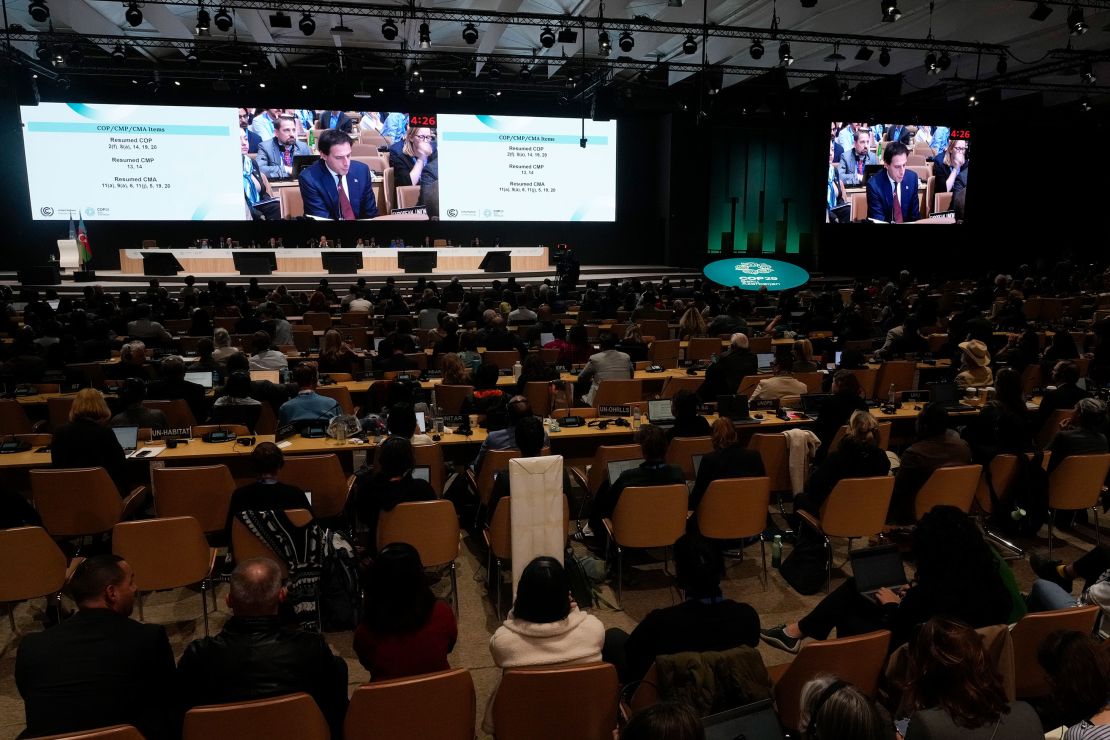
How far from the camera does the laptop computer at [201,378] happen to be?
289 inches

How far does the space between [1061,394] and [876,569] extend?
13.9ft

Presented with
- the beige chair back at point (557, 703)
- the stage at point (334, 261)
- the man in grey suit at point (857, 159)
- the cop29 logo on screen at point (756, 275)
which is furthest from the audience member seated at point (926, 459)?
the man in grey suit at point (857, 159)

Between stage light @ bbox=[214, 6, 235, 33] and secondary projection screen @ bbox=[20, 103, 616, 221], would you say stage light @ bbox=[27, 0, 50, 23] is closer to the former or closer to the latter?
stage light @ bbox=[214, 6, 235, 33]

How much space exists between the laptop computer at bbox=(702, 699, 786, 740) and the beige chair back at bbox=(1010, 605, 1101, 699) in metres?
1.27

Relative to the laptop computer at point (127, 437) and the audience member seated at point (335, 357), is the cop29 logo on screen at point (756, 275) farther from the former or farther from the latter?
the laptop computer at point (127, 437)

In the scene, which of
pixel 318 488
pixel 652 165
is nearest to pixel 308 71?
pixel 652 165

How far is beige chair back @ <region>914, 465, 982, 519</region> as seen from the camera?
4.90 meters

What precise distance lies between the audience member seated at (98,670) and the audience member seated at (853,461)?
3.82 m

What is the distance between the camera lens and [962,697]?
2.33m

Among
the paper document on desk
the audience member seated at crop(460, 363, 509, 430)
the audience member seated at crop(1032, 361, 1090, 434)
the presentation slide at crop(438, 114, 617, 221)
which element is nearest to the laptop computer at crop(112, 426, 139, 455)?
the audience member seated at crop(460, 363, 509, 430)

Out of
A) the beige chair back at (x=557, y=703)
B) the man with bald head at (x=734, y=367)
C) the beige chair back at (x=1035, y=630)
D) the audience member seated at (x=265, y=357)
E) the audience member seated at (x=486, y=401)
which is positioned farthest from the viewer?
the audience member seated at (x=265, y=357)

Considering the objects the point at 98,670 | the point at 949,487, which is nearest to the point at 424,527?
the point at 98,670

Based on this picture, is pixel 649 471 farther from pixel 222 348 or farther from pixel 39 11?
pixel 39 11

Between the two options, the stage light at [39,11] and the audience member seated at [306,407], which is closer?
the audience member seated at [306,407]
